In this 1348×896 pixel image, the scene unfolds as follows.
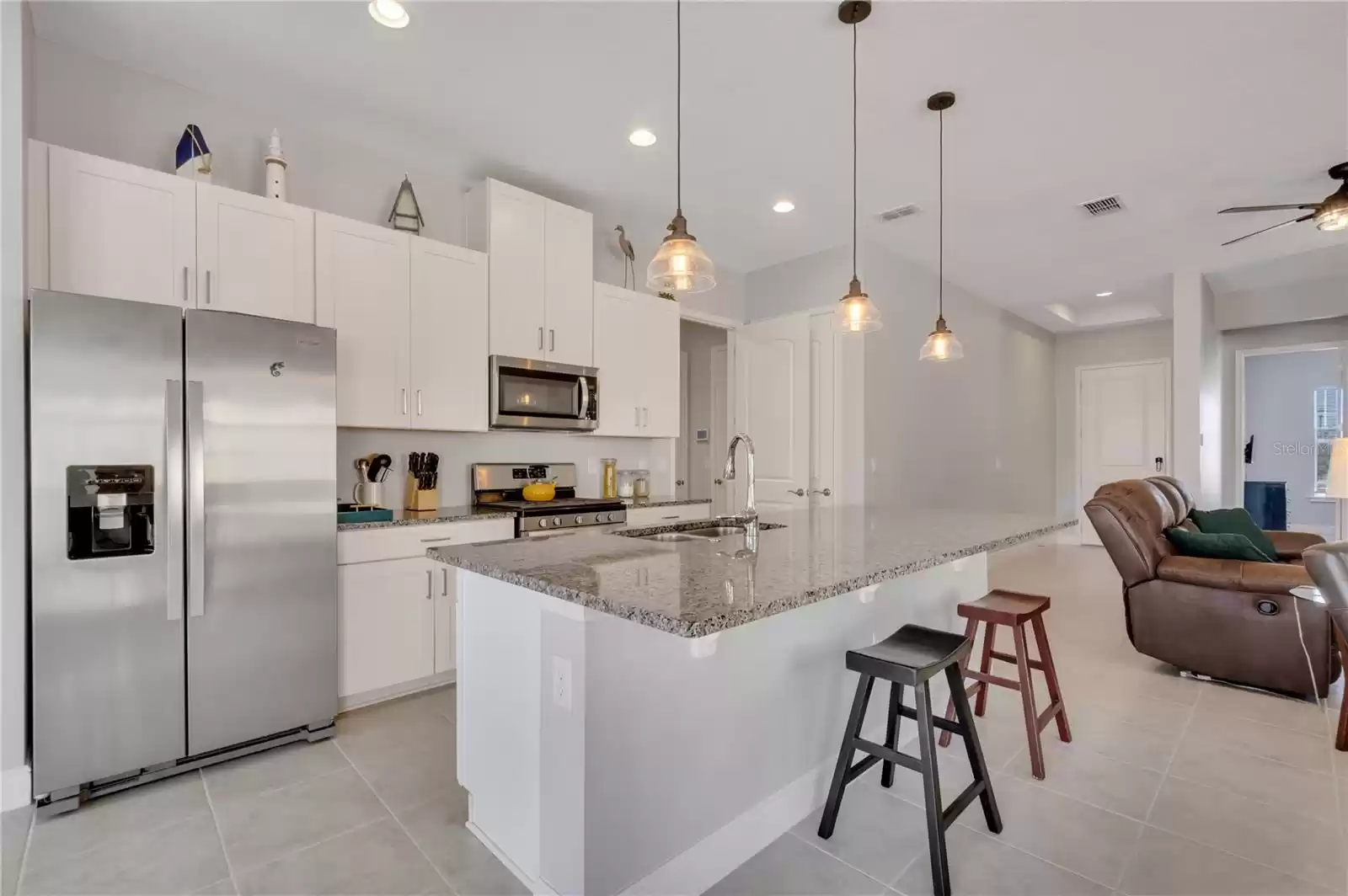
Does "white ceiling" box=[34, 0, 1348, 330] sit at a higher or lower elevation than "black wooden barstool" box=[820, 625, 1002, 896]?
higher

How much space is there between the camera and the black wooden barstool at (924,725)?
1.65m

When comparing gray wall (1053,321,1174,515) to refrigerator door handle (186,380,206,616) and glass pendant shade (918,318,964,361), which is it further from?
refrigerator door handle (186,380,206,616)

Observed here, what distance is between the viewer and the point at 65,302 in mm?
2045

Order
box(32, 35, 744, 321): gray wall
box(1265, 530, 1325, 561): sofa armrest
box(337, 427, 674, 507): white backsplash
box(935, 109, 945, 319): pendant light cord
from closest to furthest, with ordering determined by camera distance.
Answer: box(32, 35, 744, 321): gray wall < box(935, 109, 945, 319): pendant light cord < box(337, 427, 674, 507): white backsplash < box(1265, 530, 1325, 561): sofa armrest

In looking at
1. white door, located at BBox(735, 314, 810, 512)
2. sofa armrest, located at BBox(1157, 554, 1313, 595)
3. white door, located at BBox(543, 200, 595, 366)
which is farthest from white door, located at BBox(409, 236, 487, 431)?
sofa armrest, located at BBox(1157, 554, 1313, 595)

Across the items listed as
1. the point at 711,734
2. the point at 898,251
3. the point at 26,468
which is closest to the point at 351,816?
the point at 711,734

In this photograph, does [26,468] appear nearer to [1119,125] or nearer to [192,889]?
[192,889]

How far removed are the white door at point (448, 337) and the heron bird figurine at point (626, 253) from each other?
111 cm

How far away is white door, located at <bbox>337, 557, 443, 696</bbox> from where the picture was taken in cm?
270

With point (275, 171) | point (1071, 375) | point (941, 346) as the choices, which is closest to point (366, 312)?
point (275, 171)

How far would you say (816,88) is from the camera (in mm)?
2693

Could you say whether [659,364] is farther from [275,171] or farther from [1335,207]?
[1335,207]

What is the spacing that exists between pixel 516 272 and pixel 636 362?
3.30 feet

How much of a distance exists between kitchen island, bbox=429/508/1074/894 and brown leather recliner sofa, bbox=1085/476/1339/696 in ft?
5.20
